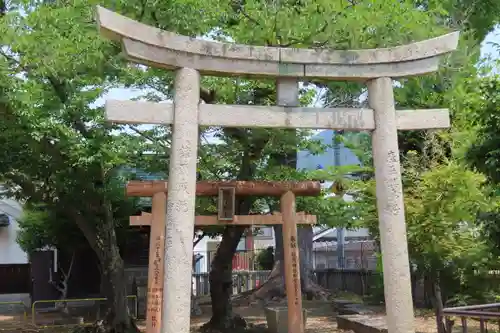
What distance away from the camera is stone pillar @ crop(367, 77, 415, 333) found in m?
8.20

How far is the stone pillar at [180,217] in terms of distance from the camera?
7703 millimetres

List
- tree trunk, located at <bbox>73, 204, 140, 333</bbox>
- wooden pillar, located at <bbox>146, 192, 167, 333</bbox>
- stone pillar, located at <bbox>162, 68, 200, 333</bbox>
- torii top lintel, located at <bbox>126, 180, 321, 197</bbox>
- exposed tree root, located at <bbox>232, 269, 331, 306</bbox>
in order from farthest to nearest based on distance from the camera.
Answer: exposed tree root, located at <bbox>232, 269, 331, 306</bbox>, tree trunk, located at <bbox>73, 204, 140, 333</bbox>, torii top lintel, located at <bbox>126, 180, 321, 197</bbox>, wooden pillar, located at <bbox>146, 192, 167, 333</bbox>, stone pillar, located at <bbox>162, 68, 200, 333</bbox>

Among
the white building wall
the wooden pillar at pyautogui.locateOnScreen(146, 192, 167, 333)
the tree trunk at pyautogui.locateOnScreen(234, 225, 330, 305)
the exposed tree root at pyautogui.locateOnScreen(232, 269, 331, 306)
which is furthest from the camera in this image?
the white building wall

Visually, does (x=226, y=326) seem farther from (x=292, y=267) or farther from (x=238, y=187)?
(x=238, y=187)

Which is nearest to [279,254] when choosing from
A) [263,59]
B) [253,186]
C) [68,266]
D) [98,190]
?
[68,266]

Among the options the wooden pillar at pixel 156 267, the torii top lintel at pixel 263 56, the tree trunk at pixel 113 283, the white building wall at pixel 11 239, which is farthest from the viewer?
the white building wall at pixel 11 239

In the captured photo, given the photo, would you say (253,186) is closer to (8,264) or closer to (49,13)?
(49,13)

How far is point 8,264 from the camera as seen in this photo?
27953 mm

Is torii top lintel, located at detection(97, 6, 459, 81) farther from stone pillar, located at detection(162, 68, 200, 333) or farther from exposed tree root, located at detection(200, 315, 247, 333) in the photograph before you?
exposed tree root, located at detection(200, 315, 247, 333)

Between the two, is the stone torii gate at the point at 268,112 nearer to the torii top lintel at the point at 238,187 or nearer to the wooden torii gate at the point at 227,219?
the wooden torii gate at the point at 227,219

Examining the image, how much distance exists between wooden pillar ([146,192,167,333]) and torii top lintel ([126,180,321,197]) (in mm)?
202

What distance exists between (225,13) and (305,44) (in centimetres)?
212

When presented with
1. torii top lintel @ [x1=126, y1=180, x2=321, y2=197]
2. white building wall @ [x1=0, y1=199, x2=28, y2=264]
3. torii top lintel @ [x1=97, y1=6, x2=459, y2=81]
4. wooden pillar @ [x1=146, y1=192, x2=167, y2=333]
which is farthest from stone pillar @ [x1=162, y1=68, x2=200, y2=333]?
white building wall @ [x1=0, y1=199, x2=28, y2=264]

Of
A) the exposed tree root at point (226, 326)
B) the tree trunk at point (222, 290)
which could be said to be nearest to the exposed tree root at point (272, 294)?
the exposed tree root at point (226, 326)
